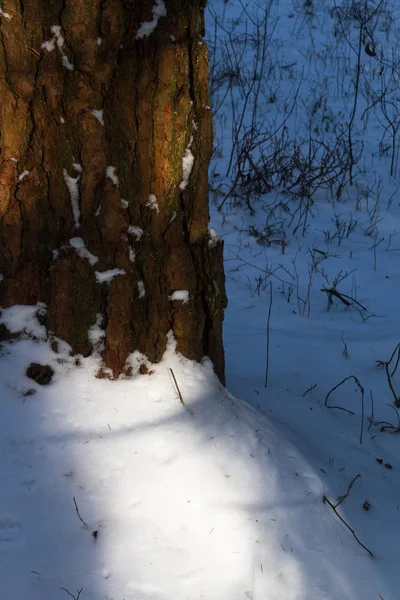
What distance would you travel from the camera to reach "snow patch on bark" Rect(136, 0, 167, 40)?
1435 mm

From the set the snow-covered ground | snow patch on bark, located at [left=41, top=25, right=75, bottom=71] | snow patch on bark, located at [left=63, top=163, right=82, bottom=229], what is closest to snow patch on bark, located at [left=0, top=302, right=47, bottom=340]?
the snow-covered ground

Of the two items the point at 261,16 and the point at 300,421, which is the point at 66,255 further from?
the point at 261,16

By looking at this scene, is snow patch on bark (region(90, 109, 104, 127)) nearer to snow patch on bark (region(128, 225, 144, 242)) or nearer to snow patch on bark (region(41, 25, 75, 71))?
snow patch on bark (region(41, 25, 75, 71))

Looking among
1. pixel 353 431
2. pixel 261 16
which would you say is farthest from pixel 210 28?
pixel 353 431

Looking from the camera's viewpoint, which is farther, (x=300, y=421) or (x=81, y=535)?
(x=300, y=421)

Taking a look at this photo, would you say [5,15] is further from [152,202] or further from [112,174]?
[152,202]

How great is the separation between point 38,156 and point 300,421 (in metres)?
1.23

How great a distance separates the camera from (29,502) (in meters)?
1.34

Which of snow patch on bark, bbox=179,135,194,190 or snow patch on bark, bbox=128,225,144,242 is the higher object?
snow patch on bark, bbox=179,135,194,190

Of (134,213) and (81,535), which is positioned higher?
(134,213)

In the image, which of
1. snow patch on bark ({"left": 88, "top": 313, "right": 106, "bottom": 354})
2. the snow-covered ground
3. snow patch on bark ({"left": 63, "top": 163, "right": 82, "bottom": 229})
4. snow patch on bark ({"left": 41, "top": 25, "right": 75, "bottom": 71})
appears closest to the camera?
the snow-covered ground

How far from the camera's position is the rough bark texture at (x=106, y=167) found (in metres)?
1.40

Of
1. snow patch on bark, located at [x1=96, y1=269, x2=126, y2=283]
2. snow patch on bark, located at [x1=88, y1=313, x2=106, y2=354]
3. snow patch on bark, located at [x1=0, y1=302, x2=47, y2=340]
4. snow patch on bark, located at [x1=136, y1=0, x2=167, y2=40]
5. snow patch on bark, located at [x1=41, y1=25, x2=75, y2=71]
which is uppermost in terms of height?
snow patch on bark, located at [x1=136, y1=0, x2=167, y2=40]

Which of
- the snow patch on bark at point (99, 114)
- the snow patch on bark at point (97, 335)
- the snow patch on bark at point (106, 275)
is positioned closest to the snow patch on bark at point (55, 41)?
the snow patch on bark at point (99, 114)
